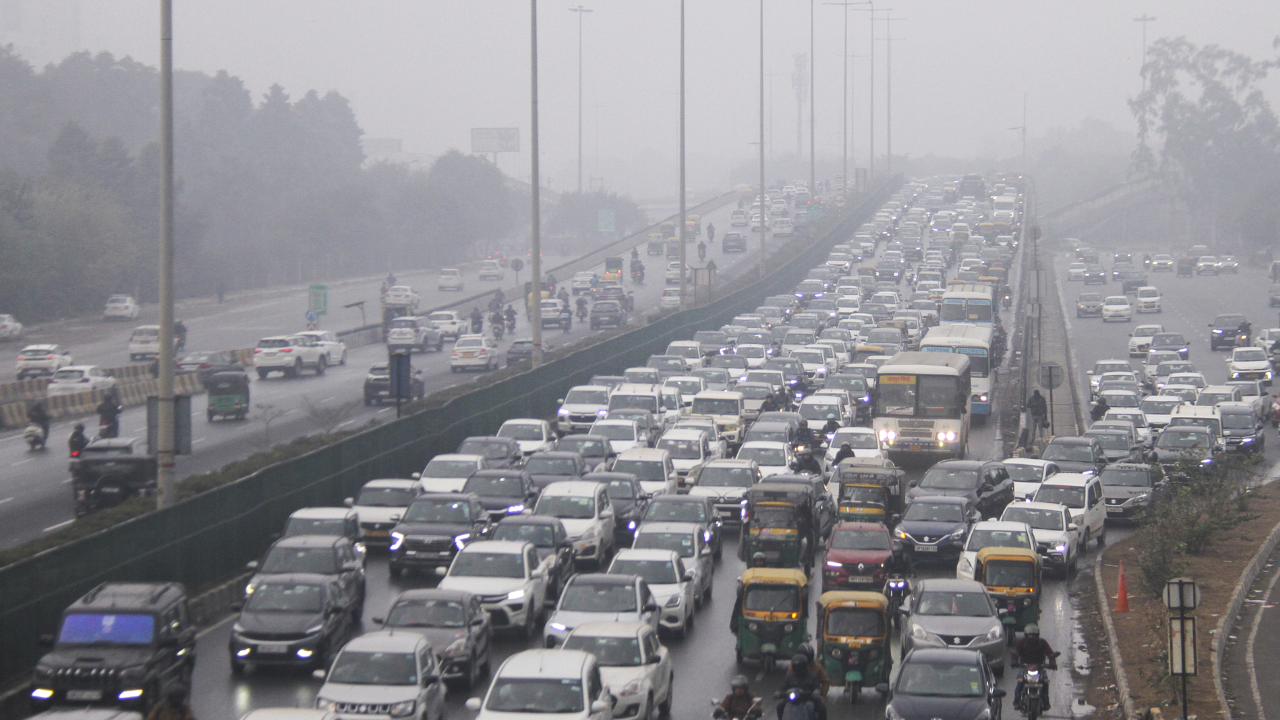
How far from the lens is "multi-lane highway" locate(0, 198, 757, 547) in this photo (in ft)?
107

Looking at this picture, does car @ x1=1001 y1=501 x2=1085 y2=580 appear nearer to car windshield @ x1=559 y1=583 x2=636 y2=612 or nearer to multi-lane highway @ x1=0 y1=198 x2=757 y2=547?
car windshield @ x1=559 y1=583 x2=636 y2=612

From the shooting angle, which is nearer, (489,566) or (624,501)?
(489,566)

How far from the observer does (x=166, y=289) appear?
2192cm

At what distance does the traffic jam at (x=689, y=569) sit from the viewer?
627 inches

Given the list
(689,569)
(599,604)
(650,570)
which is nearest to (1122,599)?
(689,569)

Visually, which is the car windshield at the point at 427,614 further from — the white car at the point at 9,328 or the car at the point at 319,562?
the white car at the point at 9,328

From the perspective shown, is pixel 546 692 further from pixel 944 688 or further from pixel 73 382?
pixel 73 382

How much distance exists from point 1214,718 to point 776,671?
528 centimetres

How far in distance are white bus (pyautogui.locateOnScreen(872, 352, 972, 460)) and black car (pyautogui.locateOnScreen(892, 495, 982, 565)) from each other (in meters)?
9.13

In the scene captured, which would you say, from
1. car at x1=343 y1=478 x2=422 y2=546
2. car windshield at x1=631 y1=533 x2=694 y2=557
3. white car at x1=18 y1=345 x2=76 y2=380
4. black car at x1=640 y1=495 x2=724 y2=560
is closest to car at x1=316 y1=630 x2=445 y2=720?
car windshield at x1=631 y1=533 x2=694 y2=557

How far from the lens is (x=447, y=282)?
101 m

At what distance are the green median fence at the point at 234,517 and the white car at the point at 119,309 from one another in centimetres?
4428

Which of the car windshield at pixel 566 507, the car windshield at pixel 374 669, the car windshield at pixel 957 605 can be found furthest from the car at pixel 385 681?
the car windshield at pixel 566 507

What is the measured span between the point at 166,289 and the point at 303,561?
4690 millimetres
